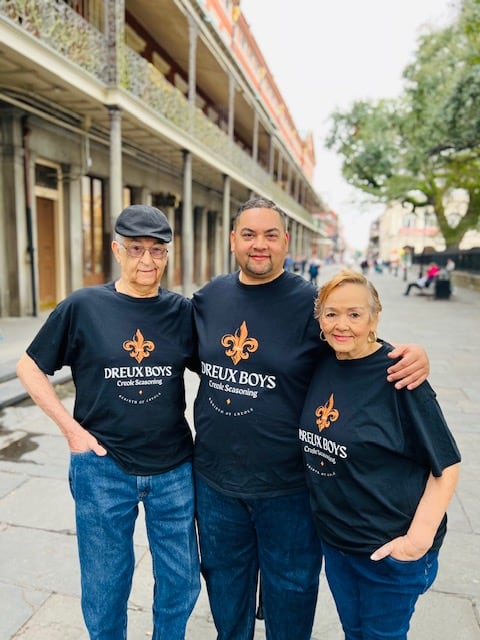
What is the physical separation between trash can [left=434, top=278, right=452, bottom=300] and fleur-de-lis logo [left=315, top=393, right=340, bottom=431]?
18.8 meters

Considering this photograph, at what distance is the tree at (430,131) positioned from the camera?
1174 centimetres

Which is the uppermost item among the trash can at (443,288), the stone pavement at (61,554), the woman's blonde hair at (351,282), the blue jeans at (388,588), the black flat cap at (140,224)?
the black flat cap at (140,224)

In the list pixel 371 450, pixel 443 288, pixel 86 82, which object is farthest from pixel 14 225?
pixel 443 288

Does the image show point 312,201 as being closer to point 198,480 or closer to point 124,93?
point 124,93

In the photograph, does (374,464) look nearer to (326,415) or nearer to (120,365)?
(326,415)

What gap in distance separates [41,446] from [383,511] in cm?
376

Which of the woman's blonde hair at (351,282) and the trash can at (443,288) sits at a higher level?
the woman's blonde hair at (351,282)

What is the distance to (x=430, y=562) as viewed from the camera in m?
1.64

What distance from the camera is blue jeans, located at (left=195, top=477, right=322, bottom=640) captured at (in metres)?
1.94

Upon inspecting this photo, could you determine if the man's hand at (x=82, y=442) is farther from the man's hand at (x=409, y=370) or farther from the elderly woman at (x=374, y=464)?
the man's hand at (x=409, y=370)

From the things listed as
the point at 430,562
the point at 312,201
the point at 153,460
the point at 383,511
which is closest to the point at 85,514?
the point at 153,460

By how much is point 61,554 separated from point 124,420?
1538 mm

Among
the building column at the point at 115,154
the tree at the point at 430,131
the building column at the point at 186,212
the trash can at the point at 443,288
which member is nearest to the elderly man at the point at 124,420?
the building column at the point at 115,154

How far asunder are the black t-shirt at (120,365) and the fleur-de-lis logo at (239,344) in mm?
226
